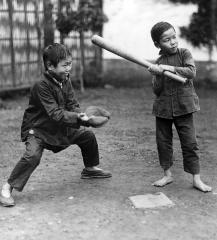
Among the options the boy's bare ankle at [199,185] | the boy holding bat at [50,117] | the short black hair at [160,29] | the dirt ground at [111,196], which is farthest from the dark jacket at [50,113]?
the boy's bare ankle at [199,185]

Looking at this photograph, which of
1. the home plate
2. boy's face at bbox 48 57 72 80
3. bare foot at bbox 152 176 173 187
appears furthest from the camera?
bare foot at bbox 152 176 173 187

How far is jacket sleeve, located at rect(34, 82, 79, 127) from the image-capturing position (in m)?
3.98

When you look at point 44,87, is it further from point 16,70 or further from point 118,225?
point 16,70

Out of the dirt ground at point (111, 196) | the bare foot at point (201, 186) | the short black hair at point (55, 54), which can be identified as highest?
the short black hair at point (55, 54)

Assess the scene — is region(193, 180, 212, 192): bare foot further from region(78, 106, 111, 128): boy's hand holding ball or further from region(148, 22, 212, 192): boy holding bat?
region(78, 106, 111, 128): boy's hand holding ball

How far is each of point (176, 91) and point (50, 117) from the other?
3.52 ft

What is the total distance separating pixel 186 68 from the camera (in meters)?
4.13

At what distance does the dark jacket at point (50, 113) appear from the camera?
4004mm

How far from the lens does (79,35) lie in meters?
11.1

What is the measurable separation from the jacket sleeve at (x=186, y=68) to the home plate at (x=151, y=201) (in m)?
1.00

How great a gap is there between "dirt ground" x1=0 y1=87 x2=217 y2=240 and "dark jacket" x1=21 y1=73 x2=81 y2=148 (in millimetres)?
506

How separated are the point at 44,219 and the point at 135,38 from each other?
8.05 metres

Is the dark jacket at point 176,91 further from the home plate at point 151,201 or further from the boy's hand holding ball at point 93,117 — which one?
the home plate at point 151,201

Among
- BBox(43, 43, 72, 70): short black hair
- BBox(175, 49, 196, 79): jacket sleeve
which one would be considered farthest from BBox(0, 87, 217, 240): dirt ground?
BBox(43, 43, 72, 70): short black hair
